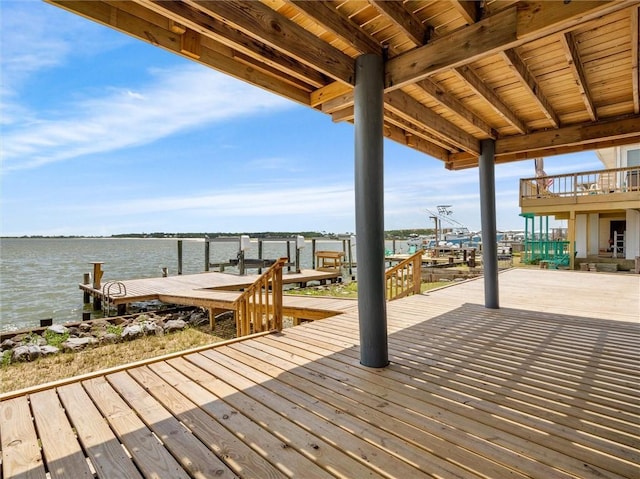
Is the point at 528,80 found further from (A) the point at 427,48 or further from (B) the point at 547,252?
(B) the point at 547,252

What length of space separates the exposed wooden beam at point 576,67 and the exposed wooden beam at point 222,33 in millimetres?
1997

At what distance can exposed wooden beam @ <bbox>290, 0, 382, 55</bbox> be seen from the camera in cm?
208

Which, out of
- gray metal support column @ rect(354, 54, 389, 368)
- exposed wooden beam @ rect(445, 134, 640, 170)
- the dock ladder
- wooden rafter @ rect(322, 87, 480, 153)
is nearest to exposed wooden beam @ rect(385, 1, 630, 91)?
gray metal support column @ rect(354, 54, 389, 368)

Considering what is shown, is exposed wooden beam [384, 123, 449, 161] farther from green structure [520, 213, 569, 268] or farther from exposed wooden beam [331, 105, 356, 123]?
green structure [520, 213, 569, 268]

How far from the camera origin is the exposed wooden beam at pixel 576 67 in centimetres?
244

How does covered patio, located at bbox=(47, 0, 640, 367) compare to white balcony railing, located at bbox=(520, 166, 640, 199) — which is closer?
covered patio, located at bbox=(47, 0, 640, 367)

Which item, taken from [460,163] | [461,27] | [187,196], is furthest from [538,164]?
[187,196]

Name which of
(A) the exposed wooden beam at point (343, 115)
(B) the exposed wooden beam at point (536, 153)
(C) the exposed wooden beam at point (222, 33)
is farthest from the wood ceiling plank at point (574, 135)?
(C) the exposed wooden beam at point (222, 33)

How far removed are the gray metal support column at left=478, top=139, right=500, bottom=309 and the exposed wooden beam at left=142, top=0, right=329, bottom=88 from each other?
10.6ft

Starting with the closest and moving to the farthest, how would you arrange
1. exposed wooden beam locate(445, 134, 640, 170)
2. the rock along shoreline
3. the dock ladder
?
exposed wooden beam locate(445, 134, 640, 170)
the rock along shoreline
the dock ladder

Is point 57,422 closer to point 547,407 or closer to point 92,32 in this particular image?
point 547,407

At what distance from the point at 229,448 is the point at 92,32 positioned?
5593 millimetres

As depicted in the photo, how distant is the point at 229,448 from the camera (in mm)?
1712

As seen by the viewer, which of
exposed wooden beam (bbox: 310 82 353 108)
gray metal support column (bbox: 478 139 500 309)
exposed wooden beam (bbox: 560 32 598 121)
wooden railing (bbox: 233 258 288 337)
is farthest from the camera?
gray metal support column (bbox: 478 139 500 309)
